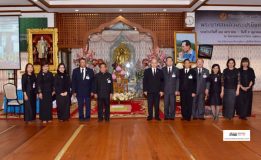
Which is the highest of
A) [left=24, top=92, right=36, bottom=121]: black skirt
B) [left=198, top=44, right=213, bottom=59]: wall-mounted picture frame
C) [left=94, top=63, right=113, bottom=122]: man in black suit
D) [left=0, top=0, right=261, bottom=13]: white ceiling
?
[left=0, top=0, right=261, bottom=13]: white ceiling

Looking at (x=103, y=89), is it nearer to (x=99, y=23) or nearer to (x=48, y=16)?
(x=99, y=23)

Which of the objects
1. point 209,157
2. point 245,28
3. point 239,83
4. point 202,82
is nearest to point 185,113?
point 202,82

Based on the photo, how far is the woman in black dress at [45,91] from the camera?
26.8 ft

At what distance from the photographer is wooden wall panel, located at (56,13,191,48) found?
43.5ft

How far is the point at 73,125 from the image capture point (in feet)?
25.4

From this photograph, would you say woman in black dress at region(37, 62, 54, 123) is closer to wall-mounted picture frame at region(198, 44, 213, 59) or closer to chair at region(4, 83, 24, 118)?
chair at region(4, 83, 24, 118)

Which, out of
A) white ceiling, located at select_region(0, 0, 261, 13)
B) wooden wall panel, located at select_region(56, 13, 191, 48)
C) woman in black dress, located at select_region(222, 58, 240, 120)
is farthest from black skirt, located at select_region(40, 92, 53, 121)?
wooden wall panel, located at select_region(56, 13, 191, 48)

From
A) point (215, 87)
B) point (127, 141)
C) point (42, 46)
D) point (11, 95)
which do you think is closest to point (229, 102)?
point (215, 87)

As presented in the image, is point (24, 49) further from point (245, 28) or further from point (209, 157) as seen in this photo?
→ point (209, 157)

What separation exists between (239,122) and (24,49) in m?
8.25

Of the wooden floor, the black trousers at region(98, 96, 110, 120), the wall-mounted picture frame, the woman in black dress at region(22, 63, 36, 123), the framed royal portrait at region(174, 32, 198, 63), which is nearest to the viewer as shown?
the wooden floor

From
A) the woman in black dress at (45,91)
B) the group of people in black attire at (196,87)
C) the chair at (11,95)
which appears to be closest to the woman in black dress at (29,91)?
the woman in black dress at (45,91)

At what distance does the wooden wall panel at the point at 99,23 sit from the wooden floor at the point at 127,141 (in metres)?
5.59

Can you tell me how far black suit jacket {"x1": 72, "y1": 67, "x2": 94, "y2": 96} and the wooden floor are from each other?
0.68 metres
